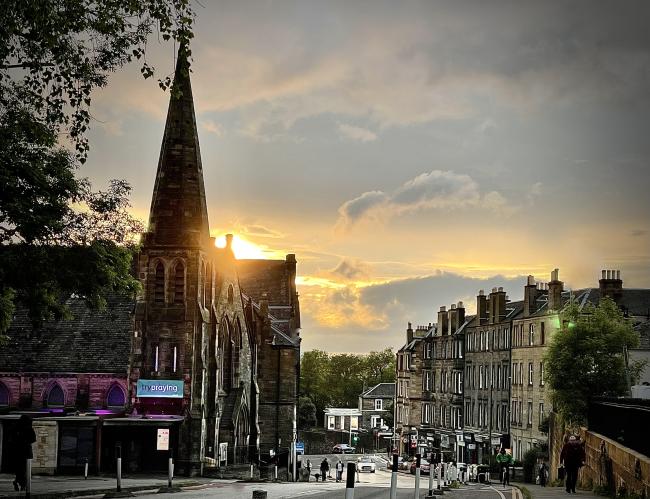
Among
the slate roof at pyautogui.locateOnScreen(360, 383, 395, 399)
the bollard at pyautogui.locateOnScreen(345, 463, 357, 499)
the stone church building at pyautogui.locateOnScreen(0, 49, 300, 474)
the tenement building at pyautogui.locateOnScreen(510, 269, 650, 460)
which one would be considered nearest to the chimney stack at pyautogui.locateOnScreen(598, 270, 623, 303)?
the tenement building at pyautogui.locateOnScreen(510, 269, 650, 460)

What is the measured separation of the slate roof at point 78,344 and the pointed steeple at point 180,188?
5213mm

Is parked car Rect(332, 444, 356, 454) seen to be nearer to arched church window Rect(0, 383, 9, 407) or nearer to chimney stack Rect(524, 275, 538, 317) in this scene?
chimney stack Rect(524, 275, 538, 317)

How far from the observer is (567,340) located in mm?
Answer: 53406

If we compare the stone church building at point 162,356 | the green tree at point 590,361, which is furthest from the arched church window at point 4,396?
the green tree at point 590,361

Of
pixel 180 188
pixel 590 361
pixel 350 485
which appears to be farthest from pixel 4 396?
pixel 350 485

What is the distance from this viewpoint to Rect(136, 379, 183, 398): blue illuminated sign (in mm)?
47938

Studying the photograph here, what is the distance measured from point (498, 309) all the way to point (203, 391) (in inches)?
1869

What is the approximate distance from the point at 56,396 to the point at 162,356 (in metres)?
6.98

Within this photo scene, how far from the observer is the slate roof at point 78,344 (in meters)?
51.7

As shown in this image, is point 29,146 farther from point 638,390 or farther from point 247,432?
point 247,432

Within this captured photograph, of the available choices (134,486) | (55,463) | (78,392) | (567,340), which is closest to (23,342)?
(78,392)

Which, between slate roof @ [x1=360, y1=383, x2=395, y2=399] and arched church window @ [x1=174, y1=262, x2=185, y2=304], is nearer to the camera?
arched church window @ [x1=174, y1=262, x2=185, y2=304]

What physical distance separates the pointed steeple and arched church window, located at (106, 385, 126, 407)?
25.0 ft

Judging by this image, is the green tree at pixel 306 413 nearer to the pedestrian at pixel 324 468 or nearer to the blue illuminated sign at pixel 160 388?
the pedestrian at pixel 324 468
